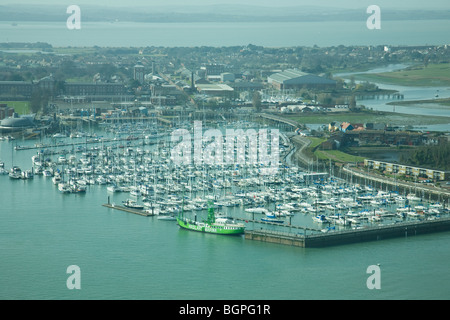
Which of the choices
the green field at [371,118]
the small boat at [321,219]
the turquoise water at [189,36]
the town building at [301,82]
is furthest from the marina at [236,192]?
the turquoise water at [189,36]

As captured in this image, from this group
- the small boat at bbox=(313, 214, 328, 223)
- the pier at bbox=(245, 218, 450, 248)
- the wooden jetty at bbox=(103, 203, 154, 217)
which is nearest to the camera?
the pier at bbox=(245, 218, 450, 248)

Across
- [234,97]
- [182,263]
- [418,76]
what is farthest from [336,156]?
[418,76]

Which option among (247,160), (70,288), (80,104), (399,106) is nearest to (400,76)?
(399,106)

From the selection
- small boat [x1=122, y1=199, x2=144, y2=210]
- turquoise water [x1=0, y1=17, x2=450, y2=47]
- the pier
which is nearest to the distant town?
the pier

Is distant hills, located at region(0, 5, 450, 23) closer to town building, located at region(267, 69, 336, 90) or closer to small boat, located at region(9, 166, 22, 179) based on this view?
town building, located at region(267, 69, 336, 90)

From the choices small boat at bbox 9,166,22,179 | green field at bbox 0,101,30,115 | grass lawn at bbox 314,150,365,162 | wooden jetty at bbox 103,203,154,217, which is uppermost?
green field at bbox 0,101,30,115

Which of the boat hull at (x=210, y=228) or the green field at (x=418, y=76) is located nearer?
the boat hull at (x=210, y=228)

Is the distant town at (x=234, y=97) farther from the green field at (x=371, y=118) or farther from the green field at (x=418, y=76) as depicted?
the green field at (x=418, y=76)
